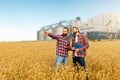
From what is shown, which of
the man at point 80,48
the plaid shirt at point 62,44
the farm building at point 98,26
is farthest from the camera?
the farm building at point 98,26

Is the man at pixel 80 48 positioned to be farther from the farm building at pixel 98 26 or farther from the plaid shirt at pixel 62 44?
the farm building at pixel 98 26

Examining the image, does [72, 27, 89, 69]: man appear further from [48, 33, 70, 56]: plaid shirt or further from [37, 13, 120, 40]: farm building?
[37, 13, 120, 40]: farm building

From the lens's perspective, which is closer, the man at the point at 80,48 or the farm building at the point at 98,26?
the man at the point at 80,48

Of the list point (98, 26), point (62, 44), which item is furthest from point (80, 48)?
point (98, 26)

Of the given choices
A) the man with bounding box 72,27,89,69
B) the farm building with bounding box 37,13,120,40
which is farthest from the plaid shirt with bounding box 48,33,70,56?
the farm building with bounding box 37,13,120,40

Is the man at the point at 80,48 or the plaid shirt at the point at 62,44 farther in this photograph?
the plaid shirt at the point at 62,44

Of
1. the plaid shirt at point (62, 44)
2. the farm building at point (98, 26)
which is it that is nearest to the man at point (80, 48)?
the plaid shirt at point (62, 44)

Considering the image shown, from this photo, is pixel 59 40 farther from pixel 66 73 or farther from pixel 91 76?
pixel 66 73

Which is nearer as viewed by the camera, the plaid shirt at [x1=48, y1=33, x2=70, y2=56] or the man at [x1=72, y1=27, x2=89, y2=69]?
the man at [x1=72, y1=27, x2=89, y2=69]

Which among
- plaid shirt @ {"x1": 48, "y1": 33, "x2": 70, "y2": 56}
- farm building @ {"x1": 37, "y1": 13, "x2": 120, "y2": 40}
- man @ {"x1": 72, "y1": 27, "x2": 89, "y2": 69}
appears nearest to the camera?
man @ {"x1": 72, "y1": 27, "x2": 89, "y2": 69}

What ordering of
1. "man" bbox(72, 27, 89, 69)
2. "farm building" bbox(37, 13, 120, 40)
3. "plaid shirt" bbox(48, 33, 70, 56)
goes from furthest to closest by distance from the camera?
"farm building" bbox(37, 13, 120, 40) → "plaid shirt" bbox(48, 33, 70, 56) → "man" bbox(72, 27, 89, 69)

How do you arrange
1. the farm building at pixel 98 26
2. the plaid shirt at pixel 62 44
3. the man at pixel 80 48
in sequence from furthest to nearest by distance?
the farm building at pixel 98 26
the plaid shirt at pixel 62 44
the man at pixel 80 48

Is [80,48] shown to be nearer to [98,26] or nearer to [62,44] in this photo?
[62,44]

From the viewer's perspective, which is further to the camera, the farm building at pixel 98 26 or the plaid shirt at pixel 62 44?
the farm building at pixel 98 26
